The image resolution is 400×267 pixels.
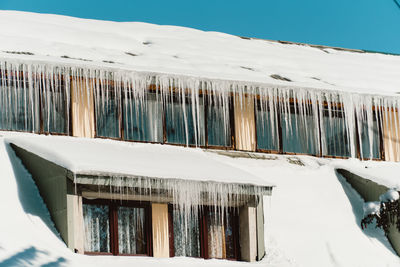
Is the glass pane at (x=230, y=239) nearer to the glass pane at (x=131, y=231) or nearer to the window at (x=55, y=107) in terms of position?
the glass pane at (x=131, y=231)

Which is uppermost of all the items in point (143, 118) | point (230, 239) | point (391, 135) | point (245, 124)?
point (143, 118)

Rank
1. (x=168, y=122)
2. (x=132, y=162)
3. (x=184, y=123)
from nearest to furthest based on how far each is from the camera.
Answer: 1. (x=132, y=162)
2. (x=168, y=122)
3. (x=184, y=123)

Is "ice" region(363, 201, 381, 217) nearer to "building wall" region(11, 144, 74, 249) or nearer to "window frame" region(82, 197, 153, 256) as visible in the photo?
"window frame" region(82, 197, 153, 256)

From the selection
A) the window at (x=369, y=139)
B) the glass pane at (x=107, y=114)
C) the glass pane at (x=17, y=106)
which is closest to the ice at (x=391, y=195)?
the window at (x=369, y=139)

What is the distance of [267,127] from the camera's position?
19547 mm

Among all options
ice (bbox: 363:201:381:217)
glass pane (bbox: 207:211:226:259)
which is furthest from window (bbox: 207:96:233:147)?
ice (bbox: 363:201:381:217)

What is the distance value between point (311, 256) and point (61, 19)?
305 inches

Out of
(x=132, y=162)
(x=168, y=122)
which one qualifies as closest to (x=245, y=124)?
(x=168, y=122)

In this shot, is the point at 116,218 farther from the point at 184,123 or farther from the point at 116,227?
the point at 184,123

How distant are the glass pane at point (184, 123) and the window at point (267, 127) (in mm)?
1291

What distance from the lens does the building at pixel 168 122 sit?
16.0 meters

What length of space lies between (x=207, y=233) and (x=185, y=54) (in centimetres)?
467

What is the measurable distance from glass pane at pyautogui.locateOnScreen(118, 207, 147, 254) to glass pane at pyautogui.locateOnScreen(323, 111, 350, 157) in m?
5.09

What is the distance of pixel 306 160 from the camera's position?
19.5 meters
